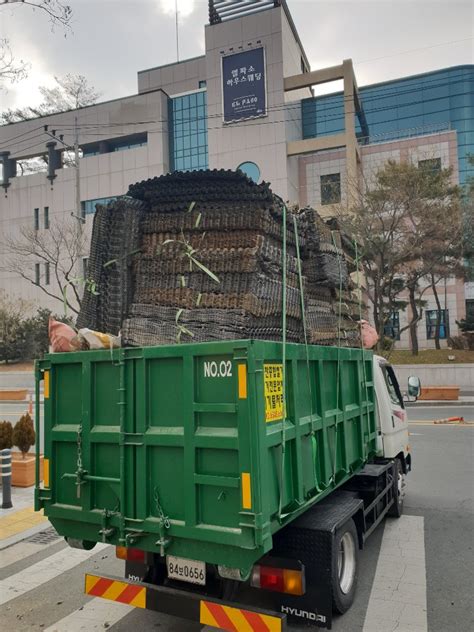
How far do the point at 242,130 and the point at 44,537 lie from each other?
32.1m

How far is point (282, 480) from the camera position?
10.5 feet

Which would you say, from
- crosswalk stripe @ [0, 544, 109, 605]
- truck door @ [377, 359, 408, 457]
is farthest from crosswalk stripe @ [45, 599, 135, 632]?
truck door @ [377, 359, 408, 457]

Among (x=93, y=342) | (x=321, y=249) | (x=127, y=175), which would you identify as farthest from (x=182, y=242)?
(x=127, y=175)

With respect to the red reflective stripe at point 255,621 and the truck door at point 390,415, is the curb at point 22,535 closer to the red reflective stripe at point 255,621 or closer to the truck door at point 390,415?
the red reflective stripe at point 255,621

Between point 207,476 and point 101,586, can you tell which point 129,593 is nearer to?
point 101,586

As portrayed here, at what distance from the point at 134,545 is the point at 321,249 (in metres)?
2.90

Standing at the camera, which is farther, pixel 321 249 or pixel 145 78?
pixel 145 78

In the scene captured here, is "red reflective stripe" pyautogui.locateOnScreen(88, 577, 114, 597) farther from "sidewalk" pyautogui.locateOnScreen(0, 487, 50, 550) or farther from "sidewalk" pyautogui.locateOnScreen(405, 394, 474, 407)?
"sidewalk" pyautogui.locateOnScreen(405, 394, 474, 407)

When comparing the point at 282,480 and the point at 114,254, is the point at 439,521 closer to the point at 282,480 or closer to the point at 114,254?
the point at 282,480

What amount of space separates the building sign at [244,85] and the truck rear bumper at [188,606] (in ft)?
111

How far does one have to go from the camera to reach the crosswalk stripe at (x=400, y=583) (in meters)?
4.02

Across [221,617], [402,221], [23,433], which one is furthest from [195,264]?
[402,221]

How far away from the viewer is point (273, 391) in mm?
3217

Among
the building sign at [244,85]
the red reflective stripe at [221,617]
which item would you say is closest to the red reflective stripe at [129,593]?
the red reflective stripe at [221,617]
